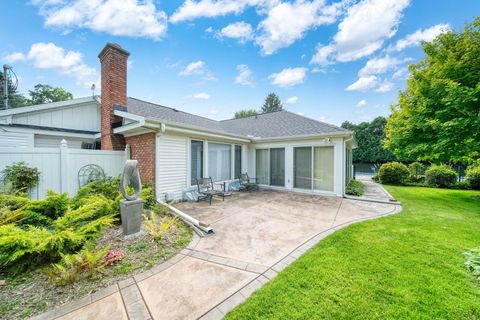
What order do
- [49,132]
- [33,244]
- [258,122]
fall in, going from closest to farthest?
[33,244]
[49,132]
[258,122]

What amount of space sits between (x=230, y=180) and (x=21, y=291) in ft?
24.3

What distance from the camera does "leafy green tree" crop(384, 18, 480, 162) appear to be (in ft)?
24.5

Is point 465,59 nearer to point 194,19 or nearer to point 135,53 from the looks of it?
point 194,19

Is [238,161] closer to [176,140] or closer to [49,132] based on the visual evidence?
[176,140]

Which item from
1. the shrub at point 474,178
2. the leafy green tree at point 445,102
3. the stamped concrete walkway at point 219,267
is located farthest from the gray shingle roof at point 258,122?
the shrub at point 474,178

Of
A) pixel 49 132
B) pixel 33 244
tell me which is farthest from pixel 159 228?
pixel 49 132

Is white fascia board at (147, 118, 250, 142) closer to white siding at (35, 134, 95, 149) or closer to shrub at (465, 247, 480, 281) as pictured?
white siding at (35, 134, 95, 149)

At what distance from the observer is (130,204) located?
3885 mm

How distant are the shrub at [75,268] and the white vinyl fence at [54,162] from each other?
4.48m

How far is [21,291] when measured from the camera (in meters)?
2.44

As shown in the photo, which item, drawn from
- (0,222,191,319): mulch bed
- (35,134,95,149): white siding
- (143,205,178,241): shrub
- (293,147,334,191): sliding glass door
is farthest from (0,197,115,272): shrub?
(293,147,334,191): sliding glass door

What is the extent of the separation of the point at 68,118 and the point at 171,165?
586cm

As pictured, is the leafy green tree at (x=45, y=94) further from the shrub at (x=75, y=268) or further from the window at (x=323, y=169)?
the window at (x=323, y=169)

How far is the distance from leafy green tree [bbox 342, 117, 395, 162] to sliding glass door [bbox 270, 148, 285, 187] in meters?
21.7
